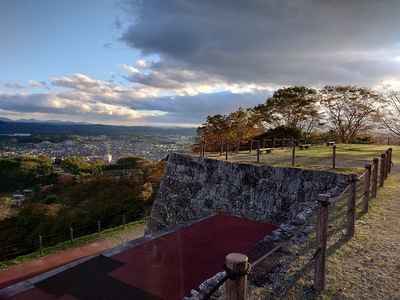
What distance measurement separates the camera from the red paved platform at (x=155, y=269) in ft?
15.9

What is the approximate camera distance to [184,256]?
20.2 feet

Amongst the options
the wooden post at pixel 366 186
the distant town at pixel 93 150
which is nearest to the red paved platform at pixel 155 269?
the wooden post at pixel 366 186

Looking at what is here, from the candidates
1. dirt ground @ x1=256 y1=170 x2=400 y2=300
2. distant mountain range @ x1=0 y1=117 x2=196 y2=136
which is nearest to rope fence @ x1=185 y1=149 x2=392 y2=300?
dirt ground @ x1=256 y1=170 x2=400 y2=300

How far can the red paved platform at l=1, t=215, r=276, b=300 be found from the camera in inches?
191

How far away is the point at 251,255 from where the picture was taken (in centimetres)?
375

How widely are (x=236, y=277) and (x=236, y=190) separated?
7654mm

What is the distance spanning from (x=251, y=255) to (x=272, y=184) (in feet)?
16.5

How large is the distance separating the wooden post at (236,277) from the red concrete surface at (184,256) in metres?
3.33

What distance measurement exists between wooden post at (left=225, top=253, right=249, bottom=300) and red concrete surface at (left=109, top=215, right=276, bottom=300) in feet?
10.9

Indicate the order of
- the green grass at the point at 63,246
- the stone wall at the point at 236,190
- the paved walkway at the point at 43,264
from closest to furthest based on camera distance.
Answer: the stone wall at the point at 236,190
the paved walkway at the point at 43,264
the green grass at the point at 63,246

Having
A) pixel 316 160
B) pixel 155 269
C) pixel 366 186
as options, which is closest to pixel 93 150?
pixel 316 160

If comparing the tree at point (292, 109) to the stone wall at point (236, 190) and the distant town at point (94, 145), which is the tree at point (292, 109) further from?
the stone wall at point (236, 190)

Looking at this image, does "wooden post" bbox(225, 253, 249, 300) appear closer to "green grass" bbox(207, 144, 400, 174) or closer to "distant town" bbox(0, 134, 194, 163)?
"green grass" bbox(207, 144, 400, 174)

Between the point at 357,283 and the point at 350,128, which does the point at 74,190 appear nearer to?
the point at 357,283
